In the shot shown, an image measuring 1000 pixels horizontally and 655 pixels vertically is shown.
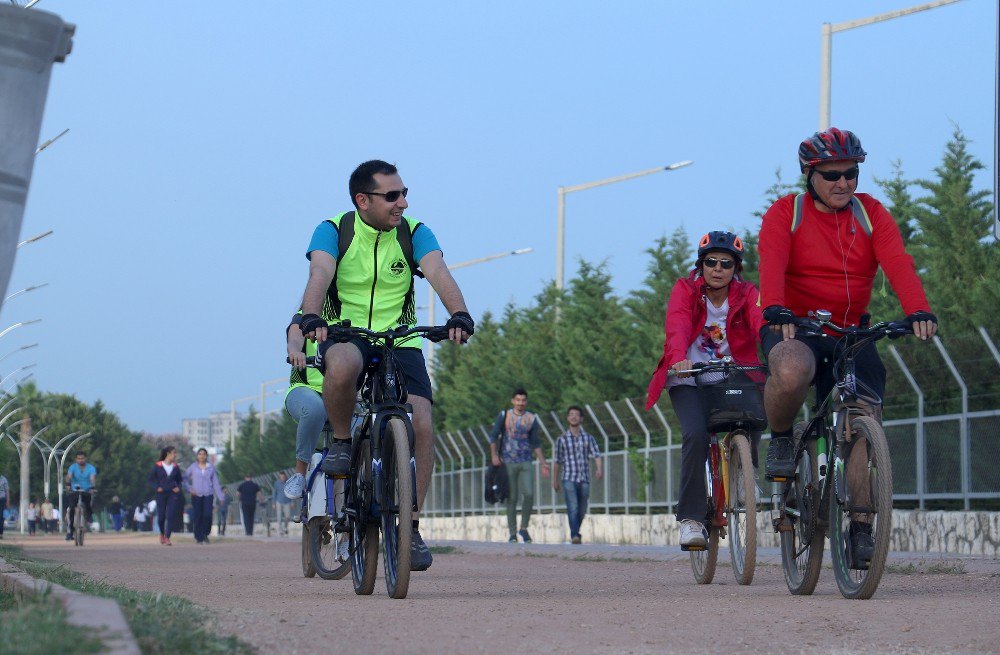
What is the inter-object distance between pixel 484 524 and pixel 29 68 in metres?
28.2

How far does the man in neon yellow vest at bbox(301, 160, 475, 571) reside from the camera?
333 inches

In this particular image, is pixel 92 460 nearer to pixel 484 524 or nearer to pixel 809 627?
pixel 484 524

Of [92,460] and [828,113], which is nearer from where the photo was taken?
[828,113]

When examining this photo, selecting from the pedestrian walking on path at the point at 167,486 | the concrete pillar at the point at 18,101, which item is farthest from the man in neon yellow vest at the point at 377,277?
the pedestrian walking on path at the point at 167,486

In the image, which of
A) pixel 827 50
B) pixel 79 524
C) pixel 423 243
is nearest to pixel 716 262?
pixel 423 243

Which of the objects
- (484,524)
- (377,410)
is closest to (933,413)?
(377,410)

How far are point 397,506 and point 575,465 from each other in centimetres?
1445

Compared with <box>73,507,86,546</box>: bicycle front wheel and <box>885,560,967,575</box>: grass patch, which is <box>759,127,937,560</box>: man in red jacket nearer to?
<box>885,560,967,575</box>: grass patch

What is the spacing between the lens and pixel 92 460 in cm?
12800

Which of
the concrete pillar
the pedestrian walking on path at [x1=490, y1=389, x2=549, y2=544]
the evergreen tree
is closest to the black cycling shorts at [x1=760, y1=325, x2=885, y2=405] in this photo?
the concrete pillar

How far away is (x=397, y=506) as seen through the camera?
786 cm

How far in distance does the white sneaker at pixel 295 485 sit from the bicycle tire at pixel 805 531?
302cm

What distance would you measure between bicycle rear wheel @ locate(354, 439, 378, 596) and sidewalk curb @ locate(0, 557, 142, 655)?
205 cm

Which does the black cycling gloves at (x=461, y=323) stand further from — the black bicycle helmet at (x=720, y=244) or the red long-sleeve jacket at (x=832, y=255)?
the black bicycle helmet at (x=720, y=244)
